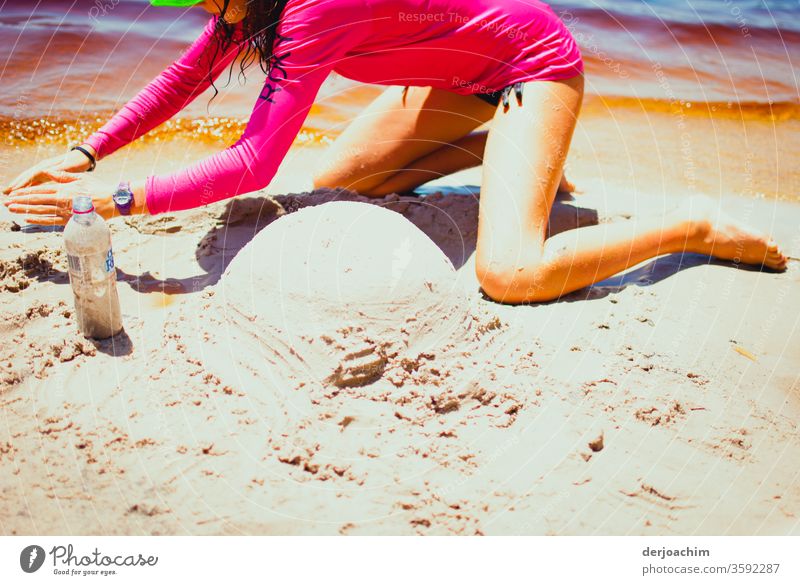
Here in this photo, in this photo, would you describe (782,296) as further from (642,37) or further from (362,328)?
(642,37)

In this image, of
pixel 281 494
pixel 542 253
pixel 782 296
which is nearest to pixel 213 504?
pixel 281 494

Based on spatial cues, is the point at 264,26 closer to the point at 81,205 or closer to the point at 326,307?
the point at 81,205

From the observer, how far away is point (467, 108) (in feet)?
11.5

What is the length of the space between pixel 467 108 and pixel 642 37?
5.11 m

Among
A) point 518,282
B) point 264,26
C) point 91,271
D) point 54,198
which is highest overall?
point 264,26

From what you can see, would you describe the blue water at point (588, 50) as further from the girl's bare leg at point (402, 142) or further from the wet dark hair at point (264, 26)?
the wet dark hair at point (264, 26)

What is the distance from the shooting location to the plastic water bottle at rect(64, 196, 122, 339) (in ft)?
7.30

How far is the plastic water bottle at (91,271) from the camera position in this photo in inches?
87.6

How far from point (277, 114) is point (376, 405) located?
118cm

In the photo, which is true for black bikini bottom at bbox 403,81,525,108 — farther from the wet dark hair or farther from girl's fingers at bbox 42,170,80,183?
girl's fingers at bbox 42,170,80,183

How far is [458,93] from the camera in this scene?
11.2ft
